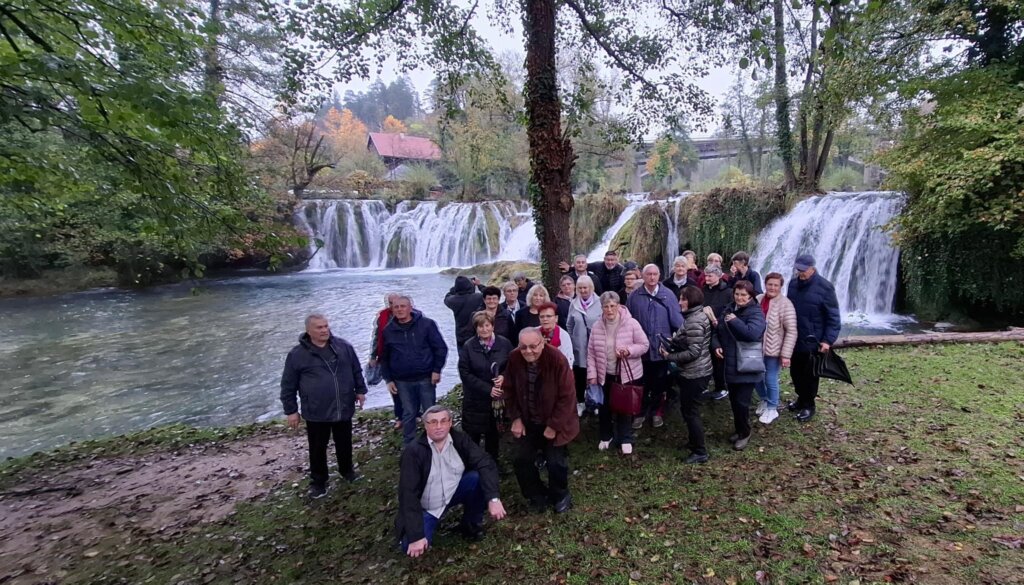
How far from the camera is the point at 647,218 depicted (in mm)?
17859

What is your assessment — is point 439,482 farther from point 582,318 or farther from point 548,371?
point 582,318

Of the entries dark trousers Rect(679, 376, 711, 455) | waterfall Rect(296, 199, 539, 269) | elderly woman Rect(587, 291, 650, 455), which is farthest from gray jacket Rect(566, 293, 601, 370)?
waterfall Rect(296, 199, 539, 269)

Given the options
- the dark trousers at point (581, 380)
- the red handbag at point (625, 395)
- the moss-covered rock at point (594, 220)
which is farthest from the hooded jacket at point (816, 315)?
the moss-covered rock at point (594, 220)

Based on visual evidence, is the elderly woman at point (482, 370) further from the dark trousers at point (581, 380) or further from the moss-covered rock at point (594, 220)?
the moss-covered rock at point (594, 220)

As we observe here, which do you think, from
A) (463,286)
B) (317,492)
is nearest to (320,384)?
(317,492)

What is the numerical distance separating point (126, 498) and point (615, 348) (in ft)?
18.0

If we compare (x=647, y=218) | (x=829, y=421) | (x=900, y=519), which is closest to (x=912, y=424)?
(x=829, y=421)

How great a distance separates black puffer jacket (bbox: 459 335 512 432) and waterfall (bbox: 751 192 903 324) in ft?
33.7

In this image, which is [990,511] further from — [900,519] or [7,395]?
[7,395]

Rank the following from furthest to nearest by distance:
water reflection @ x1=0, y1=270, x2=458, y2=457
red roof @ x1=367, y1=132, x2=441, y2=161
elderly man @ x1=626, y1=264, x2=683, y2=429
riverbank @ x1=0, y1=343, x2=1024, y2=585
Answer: red roof @ x1=367, y1=132, x2=441, y2=161, water reflection @ x1=0, y1=270, x2=458, y2=457, elderly man @ x1=626, y1=264, x2=683, y2=429, riverbank @ x1=0, y1=343, x2=1024, y2=585

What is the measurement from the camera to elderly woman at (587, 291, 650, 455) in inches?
169

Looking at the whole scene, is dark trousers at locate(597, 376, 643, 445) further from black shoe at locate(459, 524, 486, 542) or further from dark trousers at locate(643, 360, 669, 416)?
black shoe at locate(459, 524, 486, 542)

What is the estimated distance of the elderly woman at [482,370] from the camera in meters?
4.16

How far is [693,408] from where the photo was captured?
432cm
